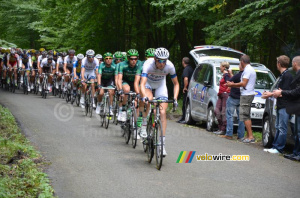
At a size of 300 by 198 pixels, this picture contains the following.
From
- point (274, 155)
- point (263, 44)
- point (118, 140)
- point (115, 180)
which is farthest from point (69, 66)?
point (115, 180)

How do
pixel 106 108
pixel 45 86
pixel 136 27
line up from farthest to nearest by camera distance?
1. pixel 136 27
2. pixel 45 86
3. pixel 106 108

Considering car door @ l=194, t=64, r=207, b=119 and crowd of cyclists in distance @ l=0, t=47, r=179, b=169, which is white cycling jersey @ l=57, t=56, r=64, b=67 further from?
car door @ l=194, t=64, r=207, b=119

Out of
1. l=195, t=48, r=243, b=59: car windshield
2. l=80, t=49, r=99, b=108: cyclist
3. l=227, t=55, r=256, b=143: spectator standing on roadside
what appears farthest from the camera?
l=195, t=48, r=243, b=59: car windshield

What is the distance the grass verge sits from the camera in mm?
7270

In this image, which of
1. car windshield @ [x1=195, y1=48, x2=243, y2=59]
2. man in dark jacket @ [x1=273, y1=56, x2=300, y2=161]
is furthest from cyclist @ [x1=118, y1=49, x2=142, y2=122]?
car windshield @ [x1=195, y1=48, x2=243, y2=59]

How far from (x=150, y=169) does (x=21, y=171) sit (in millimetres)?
2174

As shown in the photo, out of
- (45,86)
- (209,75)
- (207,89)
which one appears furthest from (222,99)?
(45,86)

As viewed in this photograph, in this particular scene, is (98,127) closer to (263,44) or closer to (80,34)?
(263,44)

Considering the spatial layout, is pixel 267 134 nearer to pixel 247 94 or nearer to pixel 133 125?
pixel 247 94

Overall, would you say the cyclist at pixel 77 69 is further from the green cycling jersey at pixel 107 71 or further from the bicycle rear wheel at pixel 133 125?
the bicycle rear wheel at pixel 133 125

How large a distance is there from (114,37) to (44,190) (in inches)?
1077

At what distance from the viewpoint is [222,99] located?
14.8 metres

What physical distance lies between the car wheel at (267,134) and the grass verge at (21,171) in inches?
205

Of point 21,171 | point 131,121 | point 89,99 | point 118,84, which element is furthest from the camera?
point 89,99
